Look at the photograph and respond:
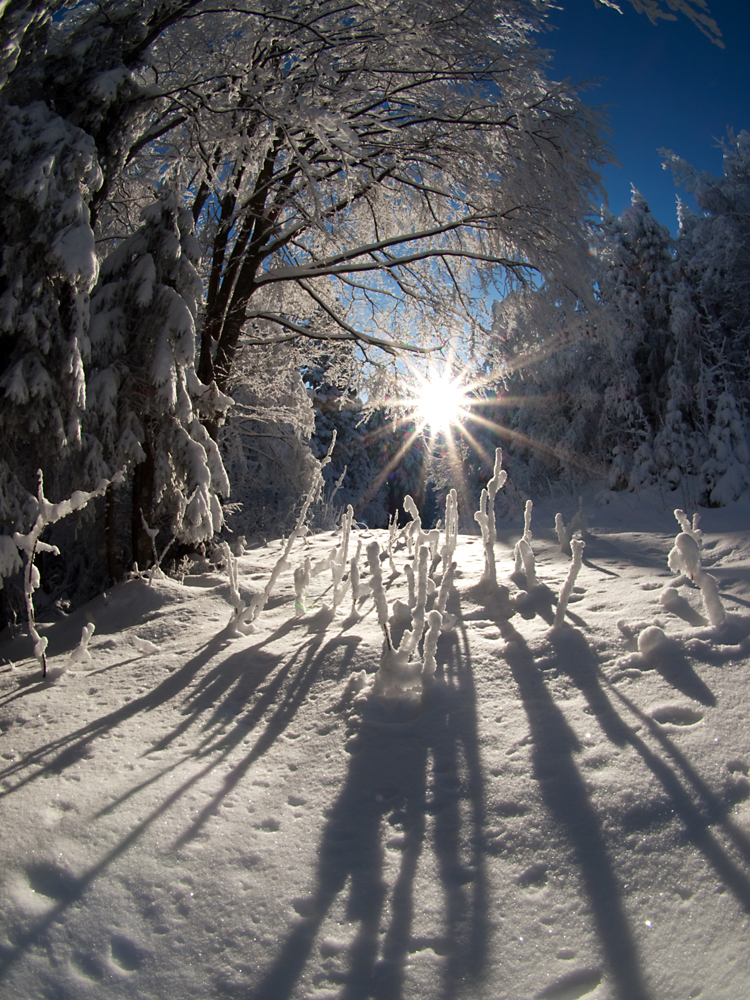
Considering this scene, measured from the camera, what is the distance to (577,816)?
5.24ft

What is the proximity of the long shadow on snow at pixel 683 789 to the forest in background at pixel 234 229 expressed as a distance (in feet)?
9.59

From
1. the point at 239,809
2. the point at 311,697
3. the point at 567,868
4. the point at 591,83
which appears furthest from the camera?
the point at 591,83

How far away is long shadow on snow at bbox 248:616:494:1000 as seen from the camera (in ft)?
4.18

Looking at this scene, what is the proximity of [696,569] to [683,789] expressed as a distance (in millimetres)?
1345

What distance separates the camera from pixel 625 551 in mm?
4527

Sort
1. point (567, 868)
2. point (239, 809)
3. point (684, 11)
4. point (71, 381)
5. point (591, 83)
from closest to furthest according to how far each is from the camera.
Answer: point (567, 868), point (239, 809), point (684, 11), point (71, 381), point (591, 83)

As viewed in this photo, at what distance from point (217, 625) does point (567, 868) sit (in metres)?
2.88

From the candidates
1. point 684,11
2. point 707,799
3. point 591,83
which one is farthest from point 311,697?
point 591,83

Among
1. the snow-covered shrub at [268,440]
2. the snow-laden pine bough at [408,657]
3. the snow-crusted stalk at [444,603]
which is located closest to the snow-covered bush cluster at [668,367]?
the snow-covered shrub at [268,440]

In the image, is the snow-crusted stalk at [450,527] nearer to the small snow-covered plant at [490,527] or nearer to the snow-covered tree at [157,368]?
the small snow-covered plant at [490,527]

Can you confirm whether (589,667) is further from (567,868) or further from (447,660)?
(567,868)

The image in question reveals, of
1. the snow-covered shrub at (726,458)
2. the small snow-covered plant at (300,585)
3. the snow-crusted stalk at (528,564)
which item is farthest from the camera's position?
the snow-covered shrub at (726,458)

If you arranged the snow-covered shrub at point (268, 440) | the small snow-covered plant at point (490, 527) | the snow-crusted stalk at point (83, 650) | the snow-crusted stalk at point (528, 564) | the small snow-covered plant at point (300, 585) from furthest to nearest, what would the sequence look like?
the snow-covered shrub at point (268, 440) < the small snow-covered plant at point (300, 585) < the small snow-covered plant at point (490, 527) < the snow-crusted stalk at point (528, 564) < the snow-crusted stalk at point (83, 650)

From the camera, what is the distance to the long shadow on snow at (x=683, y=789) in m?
1.35
